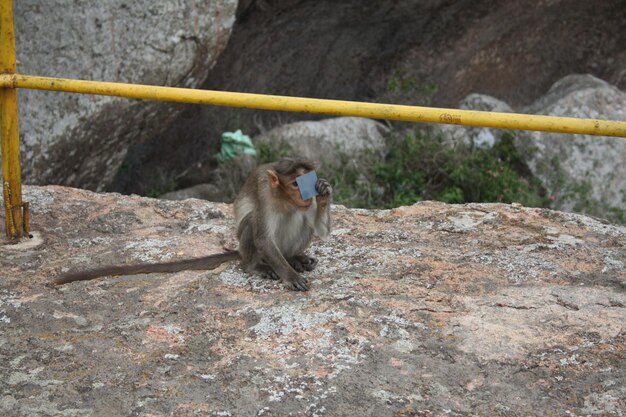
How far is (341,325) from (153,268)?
1097 mm

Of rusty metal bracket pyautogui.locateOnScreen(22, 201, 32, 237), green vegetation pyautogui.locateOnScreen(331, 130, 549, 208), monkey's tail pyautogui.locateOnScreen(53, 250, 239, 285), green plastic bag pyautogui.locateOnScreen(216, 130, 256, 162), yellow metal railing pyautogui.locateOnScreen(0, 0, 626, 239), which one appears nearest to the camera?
yellow metal railing pyautogui.locateOnScreen(0, 0, 626, 239)

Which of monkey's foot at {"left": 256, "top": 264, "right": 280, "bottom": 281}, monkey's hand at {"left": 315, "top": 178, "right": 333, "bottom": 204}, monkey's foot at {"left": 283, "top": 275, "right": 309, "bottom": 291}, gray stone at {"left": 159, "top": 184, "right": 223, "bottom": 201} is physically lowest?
gray stone at {"left": 159, "top": 184, "right": 223, "bottom": 201}

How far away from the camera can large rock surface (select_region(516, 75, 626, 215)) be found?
8469mm

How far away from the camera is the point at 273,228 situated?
14.1 ft

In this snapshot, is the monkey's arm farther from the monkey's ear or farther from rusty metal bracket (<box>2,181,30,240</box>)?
rusty metal bracket (<box>2,181,30,240</box>)

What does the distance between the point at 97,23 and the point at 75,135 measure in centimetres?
86

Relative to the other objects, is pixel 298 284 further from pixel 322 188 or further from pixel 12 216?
pixel 12 216

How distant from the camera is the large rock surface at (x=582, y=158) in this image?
333 inches

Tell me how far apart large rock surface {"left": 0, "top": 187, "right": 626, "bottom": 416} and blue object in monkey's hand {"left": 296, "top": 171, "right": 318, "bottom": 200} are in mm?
371

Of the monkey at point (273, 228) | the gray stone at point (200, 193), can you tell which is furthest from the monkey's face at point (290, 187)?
the gray stone at point (200, 193)

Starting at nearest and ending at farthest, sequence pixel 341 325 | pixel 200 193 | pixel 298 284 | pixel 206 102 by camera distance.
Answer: pixel 341 325
pixel 298 284
pixel 206 102
pixel 200 193

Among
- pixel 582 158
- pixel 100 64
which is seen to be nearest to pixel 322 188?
pixel 100 64

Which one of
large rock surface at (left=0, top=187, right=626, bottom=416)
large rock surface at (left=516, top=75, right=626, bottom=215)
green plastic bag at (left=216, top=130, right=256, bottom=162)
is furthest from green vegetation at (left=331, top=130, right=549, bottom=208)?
large rock surface at (left=0, top=187, right=626, bottom=416)

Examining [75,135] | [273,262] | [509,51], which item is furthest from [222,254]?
[509,51]
